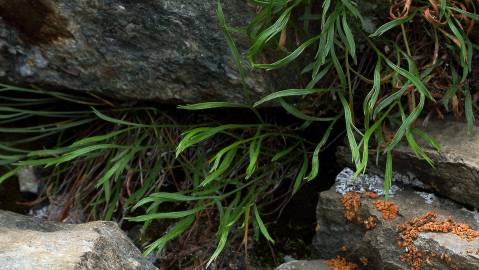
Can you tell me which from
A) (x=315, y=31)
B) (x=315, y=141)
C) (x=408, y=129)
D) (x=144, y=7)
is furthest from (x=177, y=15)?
(x=408, y=129)

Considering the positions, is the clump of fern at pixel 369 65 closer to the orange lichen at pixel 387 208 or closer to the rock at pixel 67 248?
the orange lichen at pixel 387 208

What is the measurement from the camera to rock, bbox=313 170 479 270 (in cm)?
179

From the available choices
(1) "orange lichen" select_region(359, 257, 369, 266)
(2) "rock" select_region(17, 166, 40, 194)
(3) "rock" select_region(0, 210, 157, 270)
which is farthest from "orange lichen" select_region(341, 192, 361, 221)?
(2) "rock" select_region(17, 166, 40, 194)

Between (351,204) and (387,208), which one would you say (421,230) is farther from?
(351,204)

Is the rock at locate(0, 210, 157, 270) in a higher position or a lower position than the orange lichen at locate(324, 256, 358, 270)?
higher

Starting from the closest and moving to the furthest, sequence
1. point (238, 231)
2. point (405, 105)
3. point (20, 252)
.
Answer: point (20, 252) < point (405, 105) < point (238, 231)

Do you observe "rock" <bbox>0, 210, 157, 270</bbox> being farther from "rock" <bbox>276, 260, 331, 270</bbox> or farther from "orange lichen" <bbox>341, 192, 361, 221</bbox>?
"orange lichen" <bbox>341, 192, 361, 221</bbox>

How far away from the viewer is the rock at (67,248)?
145 cm

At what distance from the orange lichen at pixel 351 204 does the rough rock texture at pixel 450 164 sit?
0.14m

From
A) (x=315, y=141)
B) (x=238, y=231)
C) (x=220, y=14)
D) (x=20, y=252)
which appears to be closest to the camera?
(x=20, y=252)

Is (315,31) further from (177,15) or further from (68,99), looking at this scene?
(68,99)

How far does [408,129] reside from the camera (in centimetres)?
193

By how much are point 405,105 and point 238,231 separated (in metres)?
0.73

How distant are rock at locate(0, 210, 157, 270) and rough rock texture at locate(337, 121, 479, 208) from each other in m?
0.90
